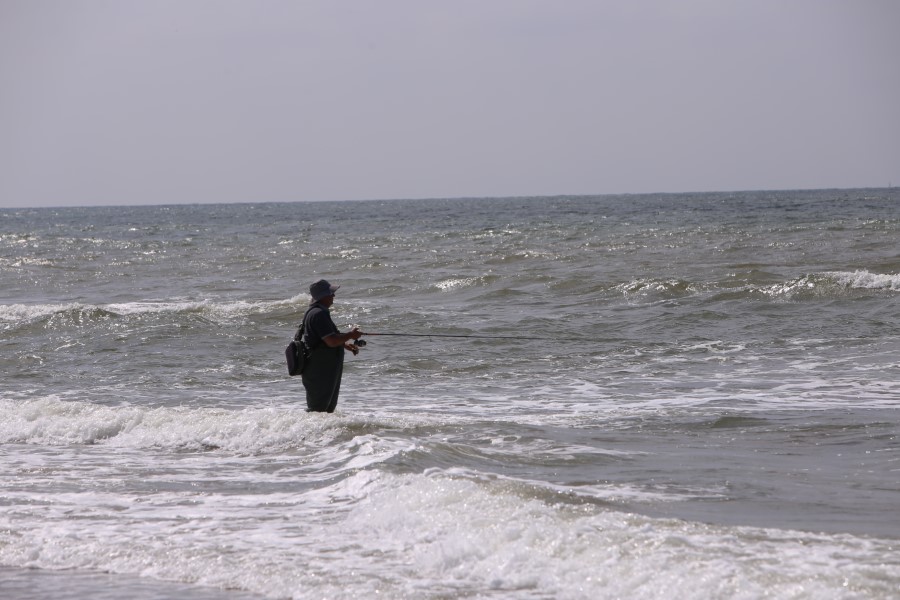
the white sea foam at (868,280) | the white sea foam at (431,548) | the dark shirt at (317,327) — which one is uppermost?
the dark shirt at (317,327)

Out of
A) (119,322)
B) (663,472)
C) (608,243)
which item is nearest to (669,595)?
(663,472)

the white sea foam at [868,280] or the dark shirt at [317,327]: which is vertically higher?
the dark shirt at [317,327]

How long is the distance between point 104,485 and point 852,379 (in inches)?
276

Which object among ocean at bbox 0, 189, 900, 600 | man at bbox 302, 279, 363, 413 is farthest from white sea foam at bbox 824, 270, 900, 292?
man at bbox 302, 279, 363, 413

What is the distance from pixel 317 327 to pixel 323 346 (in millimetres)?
155

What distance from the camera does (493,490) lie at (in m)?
6.49

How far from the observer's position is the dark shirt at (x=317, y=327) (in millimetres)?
8250

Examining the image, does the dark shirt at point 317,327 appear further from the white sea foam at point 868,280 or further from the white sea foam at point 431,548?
the white sea foam at point 868,280

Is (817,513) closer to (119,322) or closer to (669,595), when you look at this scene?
(669,595)

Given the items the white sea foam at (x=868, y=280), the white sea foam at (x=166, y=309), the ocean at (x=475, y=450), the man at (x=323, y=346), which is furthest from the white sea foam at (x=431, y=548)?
the white sea foam at (x=868, y=280)

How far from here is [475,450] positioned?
26.0ft

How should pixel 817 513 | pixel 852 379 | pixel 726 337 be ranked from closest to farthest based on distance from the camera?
pixel 817 513 → pixel 852 379 → pixel 726 337

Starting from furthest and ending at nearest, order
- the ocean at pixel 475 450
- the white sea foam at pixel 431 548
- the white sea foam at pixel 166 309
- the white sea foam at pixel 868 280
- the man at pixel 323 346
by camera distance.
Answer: the white sea foam at pixel 868 280 → the white sea foam at pixel 166 309 → the man at pixel 323 346 → the ocean at pixel 475 450 → the white sea foam at pixel 431 548

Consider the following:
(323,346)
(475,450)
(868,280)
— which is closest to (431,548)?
(475,450)
